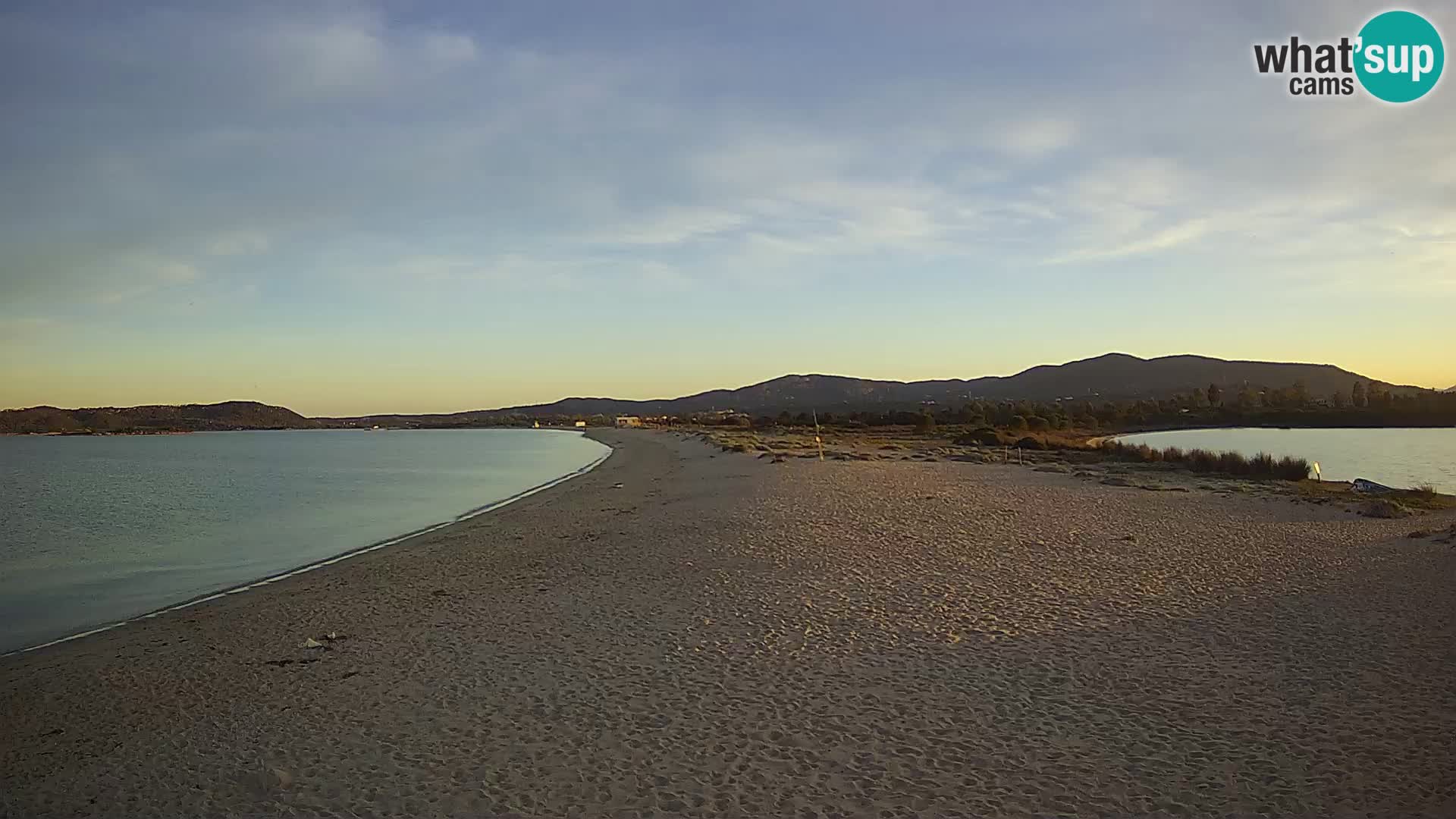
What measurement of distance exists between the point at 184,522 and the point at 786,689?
802 inches

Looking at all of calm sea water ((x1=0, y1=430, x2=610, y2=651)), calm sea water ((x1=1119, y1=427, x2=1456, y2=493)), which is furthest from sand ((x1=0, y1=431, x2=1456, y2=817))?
calm sea water ((x1=1119, y1=427, x2=1456, y2=493))

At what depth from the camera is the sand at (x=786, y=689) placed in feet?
16.8

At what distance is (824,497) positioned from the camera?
19750 mm

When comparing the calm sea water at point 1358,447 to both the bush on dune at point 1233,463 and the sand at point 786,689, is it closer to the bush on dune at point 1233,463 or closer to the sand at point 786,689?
the bush on dune at point 1233,463

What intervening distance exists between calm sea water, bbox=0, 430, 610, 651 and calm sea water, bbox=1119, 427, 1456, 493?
30081mm

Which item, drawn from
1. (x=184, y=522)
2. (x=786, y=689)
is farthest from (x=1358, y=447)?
(x=184, y=522)

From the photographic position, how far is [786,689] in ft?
22.4

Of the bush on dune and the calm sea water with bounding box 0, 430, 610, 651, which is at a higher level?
the bush on dune

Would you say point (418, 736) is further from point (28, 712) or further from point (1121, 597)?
point (1121, 597)

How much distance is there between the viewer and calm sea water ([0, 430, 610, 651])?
12.6 metres

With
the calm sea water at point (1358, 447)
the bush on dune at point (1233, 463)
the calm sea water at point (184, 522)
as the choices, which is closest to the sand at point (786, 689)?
the calm sea water at point (184, 522)

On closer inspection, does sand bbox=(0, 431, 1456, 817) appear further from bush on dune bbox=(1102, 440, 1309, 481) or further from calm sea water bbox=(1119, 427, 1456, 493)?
calm sea water bbox=(1119, 427, 1456, 493)

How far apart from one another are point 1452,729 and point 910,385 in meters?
155

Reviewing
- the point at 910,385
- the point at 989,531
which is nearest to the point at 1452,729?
the point at 989,531
